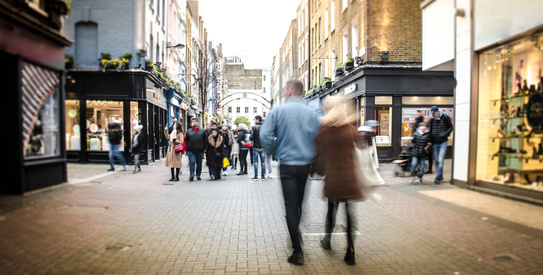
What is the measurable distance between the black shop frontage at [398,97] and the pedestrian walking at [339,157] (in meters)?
13.2

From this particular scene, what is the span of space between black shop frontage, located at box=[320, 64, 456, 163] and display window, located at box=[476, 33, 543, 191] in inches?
362

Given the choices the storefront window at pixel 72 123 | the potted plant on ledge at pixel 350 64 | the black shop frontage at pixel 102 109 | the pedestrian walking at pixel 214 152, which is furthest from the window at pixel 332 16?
the storefront window at pixel 72 123

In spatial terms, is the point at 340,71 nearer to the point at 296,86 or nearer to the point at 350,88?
the point at 350,88

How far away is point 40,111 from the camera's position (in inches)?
52.4

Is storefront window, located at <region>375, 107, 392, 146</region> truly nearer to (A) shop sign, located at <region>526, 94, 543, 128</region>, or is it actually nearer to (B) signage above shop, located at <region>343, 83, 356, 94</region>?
(B) signage above shop, located at <region>343, 83, 356, 94</region>

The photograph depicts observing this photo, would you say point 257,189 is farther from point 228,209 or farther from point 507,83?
point 507,83

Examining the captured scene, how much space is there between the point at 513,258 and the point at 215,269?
2.88m

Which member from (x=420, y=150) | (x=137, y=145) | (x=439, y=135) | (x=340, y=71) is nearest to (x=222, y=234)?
(x=137, y=145)

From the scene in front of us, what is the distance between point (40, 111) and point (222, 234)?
3.82m

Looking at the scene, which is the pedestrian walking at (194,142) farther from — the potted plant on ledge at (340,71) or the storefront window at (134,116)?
the potted plant on ledge at (340,71)

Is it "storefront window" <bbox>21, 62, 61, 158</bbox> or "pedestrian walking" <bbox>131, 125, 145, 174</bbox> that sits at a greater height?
"storefront window" <bbox>21, 62, 61, 158</bbox>

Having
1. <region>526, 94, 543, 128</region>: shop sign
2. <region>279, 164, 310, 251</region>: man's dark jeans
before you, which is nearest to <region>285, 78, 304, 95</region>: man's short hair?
<region>279, 164, 310, 251</region>: man's dark jeans

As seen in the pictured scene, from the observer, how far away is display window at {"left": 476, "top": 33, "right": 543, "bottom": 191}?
19.0ft

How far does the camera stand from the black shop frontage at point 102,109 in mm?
1477
